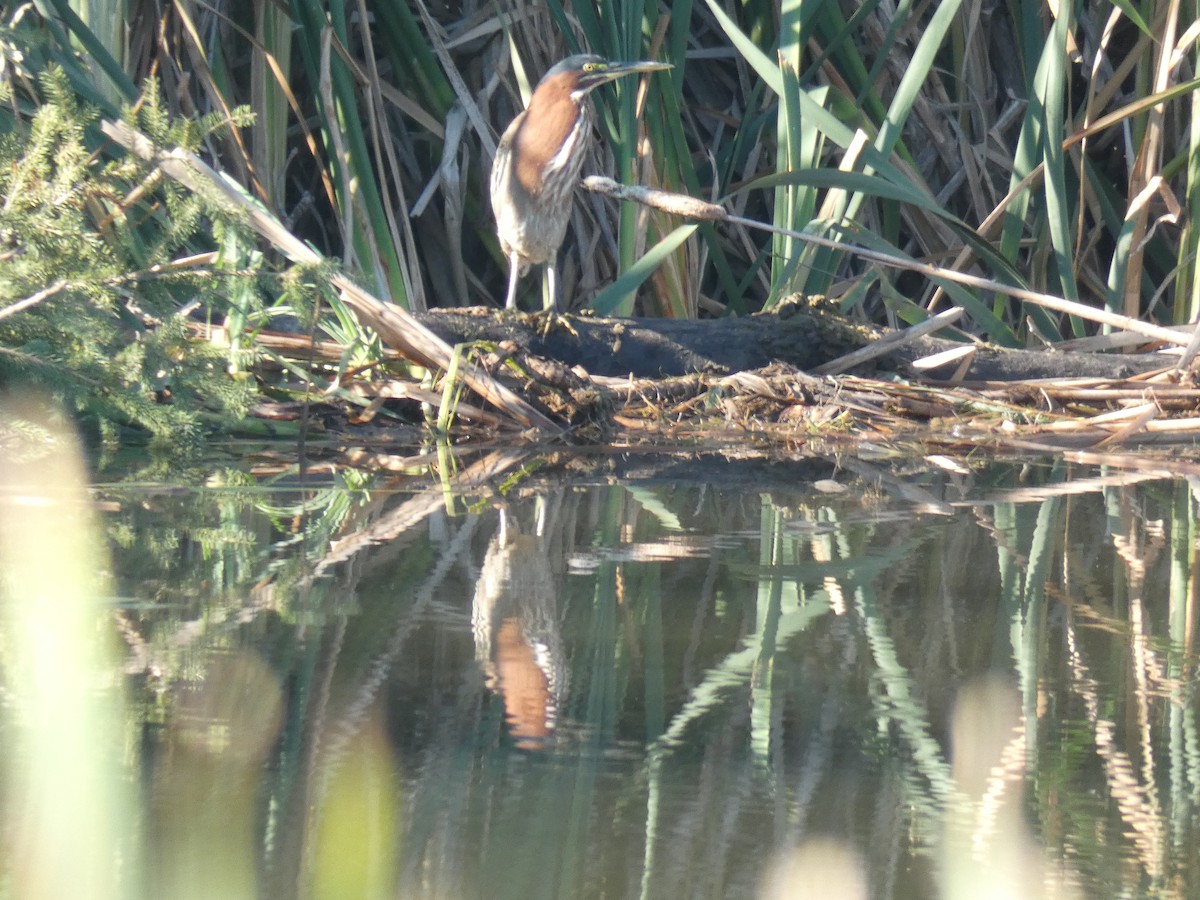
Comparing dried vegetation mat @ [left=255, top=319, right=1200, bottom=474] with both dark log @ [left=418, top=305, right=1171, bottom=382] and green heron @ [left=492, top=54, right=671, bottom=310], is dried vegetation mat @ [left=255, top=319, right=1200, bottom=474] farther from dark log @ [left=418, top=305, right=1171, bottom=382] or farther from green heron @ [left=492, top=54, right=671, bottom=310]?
green heron @ [left=492, top=54, right=671, bottom=310]

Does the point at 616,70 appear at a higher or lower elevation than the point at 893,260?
higher

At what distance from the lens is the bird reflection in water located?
1.31 metres

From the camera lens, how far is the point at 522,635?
5.14 ft

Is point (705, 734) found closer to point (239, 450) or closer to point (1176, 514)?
point (1176, 514)

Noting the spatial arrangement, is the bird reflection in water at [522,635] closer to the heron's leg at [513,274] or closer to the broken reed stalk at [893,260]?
the broken reed stalk at [893,260]

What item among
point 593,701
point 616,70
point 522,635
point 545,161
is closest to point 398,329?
point 545,161

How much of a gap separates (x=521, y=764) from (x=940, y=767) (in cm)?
36

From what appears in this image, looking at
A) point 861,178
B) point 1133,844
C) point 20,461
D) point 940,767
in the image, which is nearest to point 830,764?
point 940,767

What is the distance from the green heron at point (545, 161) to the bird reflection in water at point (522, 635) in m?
2.31

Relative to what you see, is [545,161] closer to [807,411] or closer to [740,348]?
[740,348]

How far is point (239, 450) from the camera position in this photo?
307 cm

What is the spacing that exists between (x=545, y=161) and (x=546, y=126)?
12cm

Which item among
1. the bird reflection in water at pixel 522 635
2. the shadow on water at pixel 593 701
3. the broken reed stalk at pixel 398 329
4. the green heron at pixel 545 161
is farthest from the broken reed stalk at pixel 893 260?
the bird reflection in water at pixel 522 635

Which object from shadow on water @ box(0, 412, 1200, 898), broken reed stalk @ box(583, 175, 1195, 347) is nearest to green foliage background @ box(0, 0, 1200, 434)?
broken reed stalk @ box(583, 175, 1195, 347)
